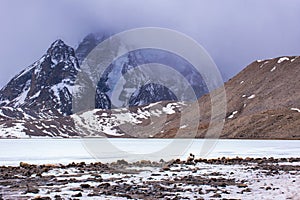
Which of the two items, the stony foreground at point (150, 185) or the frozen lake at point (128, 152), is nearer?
the stony foreground at point (150, 185)

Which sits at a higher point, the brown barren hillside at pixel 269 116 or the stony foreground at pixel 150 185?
the brown barren hillside at pixel 269 116

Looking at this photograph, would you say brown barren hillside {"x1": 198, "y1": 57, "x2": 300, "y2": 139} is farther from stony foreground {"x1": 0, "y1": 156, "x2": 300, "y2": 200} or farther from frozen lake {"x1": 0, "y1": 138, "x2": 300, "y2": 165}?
stony foreground {"x1": 0, "y1": 156, "x2": 300, "y2": 200}

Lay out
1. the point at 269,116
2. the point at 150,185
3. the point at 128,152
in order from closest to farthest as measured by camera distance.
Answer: the point at 150,185 → the point at 128,152 → the point at 269,116

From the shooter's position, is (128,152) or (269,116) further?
(269,116)

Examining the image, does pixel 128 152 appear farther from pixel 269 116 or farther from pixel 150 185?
pixel 269 116

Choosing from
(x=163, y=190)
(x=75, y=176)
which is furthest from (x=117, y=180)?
(x=163, y=190)

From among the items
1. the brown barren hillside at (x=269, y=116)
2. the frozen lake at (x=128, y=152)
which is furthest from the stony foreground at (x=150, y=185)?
the brown barren hillside at (x=269, y=116)

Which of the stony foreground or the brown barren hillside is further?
the brown barren hillside

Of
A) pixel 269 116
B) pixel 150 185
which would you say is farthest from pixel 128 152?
pixel 269 116

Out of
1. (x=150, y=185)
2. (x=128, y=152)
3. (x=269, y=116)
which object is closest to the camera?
(x=150, y=185)

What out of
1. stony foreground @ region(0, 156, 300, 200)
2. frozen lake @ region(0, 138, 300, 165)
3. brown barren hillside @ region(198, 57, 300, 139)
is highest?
brown barren hillside @ region(198, 57, 300, 139)

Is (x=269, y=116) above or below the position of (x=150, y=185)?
above

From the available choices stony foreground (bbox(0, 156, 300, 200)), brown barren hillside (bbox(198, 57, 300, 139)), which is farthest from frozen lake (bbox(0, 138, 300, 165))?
brown barren hillside (bbox(198, 57, 300, 139))

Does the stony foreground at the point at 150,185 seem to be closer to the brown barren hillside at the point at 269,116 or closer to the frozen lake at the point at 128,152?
the frozen lake at the point at 128,152
